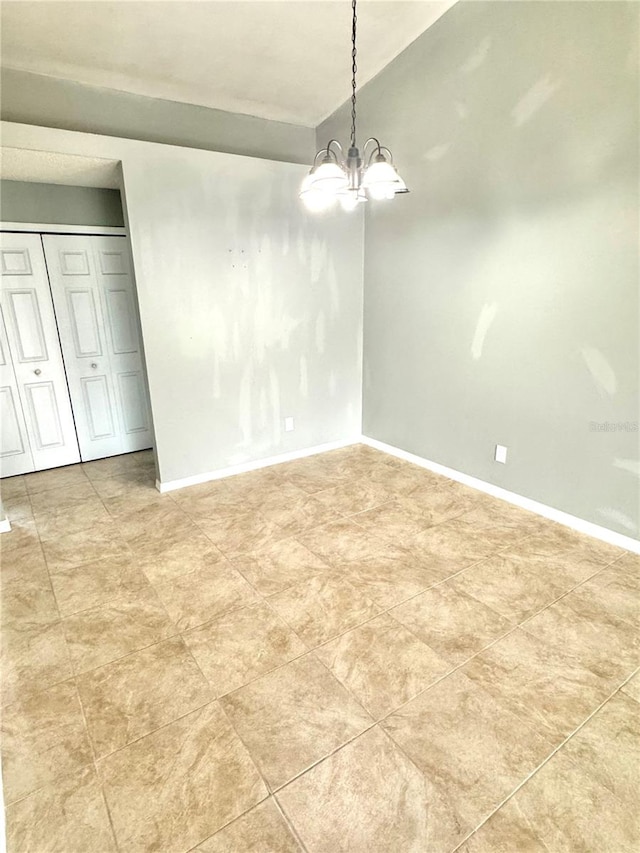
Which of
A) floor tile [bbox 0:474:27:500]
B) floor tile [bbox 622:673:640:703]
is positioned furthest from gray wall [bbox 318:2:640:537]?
floor tile [bbox 0:474:27:500]

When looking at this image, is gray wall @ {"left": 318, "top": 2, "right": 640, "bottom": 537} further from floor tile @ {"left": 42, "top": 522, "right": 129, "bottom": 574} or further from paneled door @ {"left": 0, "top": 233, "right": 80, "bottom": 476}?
paneled door @ {"left": 0, "top": 233, "right": 80, "bottom": 476}

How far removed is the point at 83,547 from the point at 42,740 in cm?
139

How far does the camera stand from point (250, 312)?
3717 mm

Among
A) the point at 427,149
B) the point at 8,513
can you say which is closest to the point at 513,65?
the point at 427,149

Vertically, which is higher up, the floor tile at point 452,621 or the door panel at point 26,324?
the door panel at point 26,324

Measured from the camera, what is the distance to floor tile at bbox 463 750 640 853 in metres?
1.25

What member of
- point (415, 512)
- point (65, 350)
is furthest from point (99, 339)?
point (415, 512)

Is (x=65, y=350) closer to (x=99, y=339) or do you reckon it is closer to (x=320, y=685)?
(x=99, y=339)

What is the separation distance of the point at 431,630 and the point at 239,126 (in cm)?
416

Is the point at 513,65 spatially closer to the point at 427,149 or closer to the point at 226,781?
the point at 427,149

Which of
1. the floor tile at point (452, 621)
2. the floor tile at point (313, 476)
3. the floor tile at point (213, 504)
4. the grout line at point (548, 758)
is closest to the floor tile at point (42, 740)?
the grout line at point (548, 758)

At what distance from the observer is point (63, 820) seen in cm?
133

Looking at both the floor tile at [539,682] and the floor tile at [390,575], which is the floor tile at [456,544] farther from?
the floor tile at [539,682]

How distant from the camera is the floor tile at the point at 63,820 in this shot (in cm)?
127
